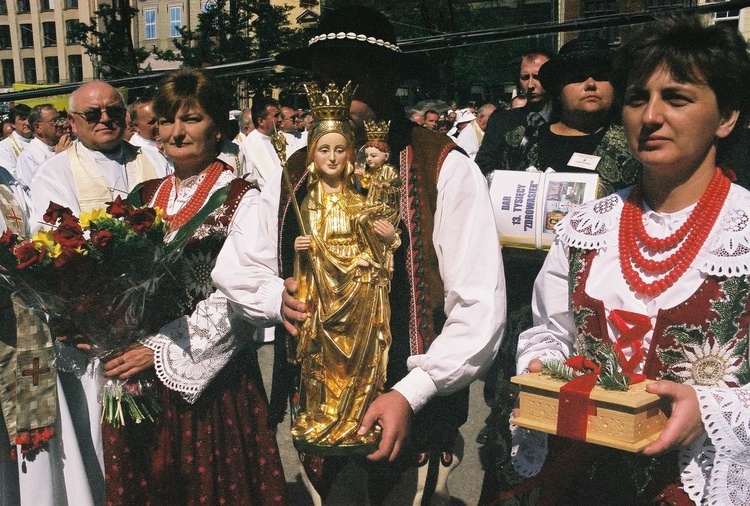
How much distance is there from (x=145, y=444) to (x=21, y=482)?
2.10 ft

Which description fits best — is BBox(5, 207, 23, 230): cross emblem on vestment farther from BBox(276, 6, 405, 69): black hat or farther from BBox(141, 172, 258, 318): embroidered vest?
BBox(276, 6, 405, 69): black hat

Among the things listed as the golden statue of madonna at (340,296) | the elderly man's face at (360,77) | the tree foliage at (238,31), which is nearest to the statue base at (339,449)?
the golden statue of madonna at (340,296)

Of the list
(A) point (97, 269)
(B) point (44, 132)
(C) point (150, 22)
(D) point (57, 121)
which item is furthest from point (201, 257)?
(C) point (150, 22)

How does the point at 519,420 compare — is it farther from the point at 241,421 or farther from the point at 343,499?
the point at 241,421

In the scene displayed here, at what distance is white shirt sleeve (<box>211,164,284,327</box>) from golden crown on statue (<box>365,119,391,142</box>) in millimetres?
430

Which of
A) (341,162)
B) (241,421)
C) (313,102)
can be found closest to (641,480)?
(341,162)

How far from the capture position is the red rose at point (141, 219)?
112 inches

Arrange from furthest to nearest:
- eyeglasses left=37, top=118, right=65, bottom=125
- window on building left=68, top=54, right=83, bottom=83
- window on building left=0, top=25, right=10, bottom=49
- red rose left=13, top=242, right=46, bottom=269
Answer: window on building left=0, top=25, right=10, bottom=49 → window on building left=68, top=54, right=83, bottom=83 → eyeglasses left=37, top=118, right=65, bottom=125 → red rose left=13, top=242, right=46, bottom=269

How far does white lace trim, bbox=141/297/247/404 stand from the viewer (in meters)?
3.03

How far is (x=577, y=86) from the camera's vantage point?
3.87m

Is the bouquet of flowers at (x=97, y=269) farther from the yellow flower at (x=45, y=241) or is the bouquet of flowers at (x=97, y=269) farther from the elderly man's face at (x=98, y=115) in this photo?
the elderly man's face at (x=98, y=115)

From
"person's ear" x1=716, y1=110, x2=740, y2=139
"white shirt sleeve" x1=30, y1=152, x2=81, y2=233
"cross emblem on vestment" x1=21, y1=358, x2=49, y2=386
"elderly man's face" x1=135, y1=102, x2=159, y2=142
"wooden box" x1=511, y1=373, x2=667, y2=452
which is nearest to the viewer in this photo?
"wooden box" x1=511, y1=373, x2=667, y2=452

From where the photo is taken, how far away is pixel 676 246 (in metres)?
2.12

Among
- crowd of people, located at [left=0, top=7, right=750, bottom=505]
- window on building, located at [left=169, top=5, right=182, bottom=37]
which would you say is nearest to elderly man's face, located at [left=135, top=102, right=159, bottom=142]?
crowd of people, located at [left=0, top=7, right=750, bottom=505]
